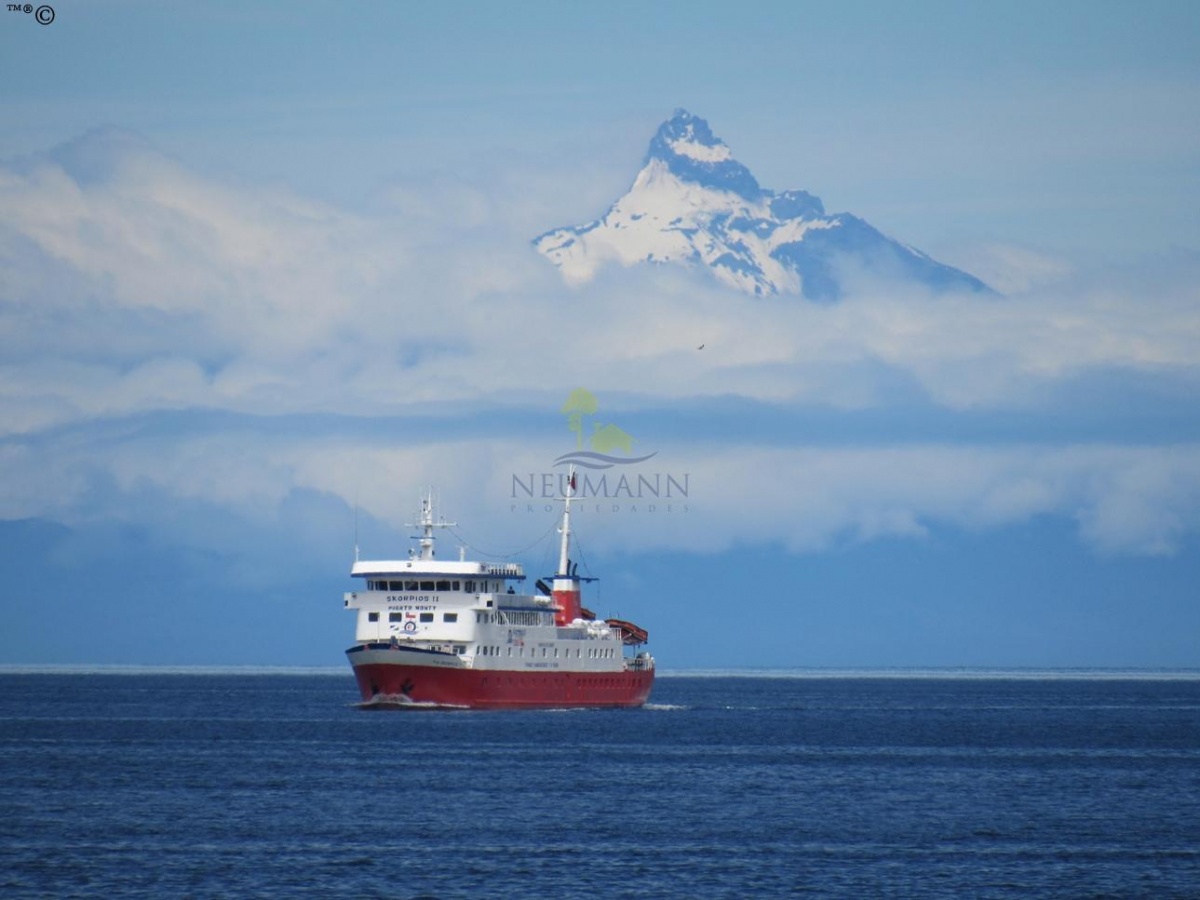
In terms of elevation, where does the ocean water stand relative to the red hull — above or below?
below

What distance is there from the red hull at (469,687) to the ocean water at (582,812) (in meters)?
1.69

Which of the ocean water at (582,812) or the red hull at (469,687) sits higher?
the red hull at (469,687)

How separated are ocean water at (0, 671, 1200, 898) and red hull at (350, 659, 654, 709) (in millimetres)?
1693

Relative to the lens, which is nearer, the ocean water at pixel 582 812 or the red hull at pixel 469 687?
the ocean water at pixel 582 812

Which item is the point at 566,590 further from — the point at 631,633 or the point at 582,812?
the point at 582,812

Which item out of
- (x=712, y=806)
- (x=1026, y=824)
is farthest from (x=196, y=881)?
(x=1026, y=824)

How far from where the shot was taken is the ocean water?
51.6m

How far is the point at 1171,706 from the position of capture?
198 metres

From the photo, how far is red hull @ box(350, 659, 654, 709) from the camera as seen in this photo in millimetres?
117500

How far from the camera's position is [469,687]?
119 m

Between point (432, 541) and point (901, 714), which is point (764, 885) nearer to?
point (432, 541)

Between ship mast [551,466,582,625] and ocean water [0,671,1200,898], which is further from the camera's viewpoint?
ship mast [551,466,582,625]

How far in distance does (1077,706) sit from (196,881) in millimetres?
152295

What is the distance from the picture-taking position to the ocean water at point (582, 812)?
2030 inches
